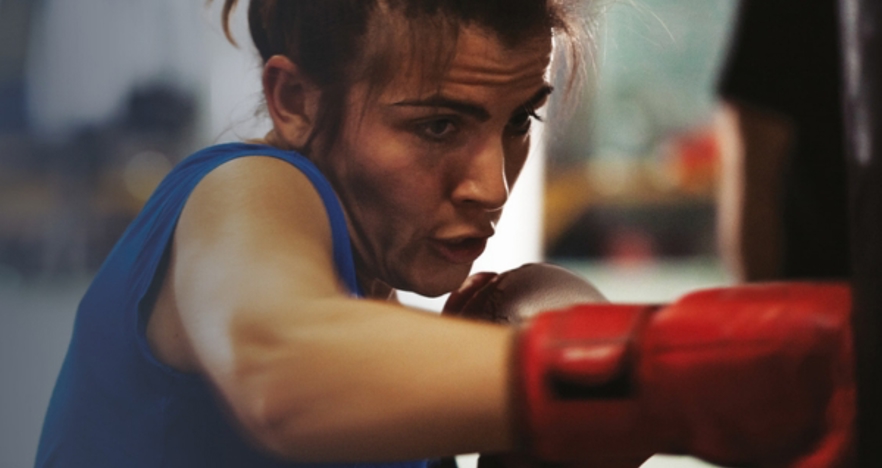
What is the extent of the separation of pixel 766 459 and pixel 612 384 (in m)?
0.07

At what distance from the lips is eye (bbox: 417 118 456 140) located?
0.23 feet

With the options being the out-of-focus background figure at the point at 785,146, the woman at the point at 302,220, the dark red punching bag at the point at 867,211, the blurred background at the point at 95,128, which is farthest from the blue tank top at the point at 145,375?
the out-of-focus background figure at the point at 785,146

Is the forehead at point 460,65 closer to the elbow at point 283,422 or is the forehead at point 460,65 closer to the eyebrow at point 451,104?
the eyebrow at point 451,104

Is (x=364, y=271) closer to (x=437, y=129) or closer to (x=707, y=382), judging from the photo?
(x=437, y=129)

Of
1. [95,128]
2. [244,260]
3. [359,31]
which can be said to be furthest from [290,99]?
[95,128]

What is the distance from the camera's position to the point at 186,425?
50 cm

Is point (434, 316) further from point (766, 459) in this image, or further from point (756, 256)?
point (756, 256)

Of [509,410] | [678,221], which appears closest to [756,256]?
[509,410]

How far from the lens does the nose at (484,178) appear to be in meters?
0.52

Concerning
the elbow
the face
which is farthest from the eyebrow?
the elbow

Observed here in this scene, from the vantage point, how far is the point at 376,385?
34 centimetres

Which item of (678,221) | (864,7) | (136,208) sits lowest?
(678,221)

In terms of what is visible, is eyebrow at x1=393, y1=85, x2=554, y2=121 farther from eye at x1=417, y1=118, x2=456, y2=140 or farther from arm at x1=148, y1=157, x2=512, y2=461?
arm at x1=148, y1=157, x2=512, y2=461

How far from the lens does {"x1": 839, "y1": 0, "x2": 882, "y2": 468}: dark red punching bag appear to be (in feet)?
1.01
